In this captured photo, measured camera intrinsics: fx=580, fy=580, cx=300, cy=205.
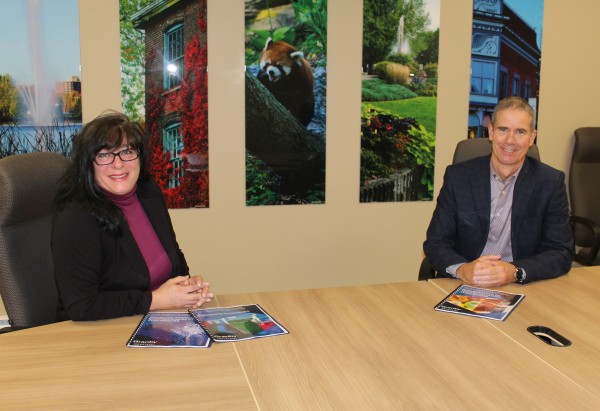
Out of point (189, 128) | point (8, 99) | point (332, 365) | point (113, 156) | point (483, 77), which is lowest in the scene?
point (332, 365)

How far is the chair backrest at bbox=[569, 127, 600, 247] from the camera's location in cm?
360

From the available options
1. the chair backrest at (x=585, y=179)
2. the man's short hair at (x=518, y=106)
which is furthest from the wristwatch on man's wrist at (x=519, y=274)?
the chair backrest at (x=585, y=179)

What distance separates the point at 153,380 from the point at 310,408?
0.38 meters

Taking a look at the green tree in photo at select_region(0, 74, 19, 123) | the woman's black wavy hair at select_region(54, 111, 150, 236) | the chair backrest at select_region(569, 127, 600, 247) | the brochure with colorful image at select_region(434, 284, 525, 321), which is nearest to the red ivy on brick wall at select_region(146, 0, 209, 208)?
the green tree in photo at select_region(0, 74, 19, 123)

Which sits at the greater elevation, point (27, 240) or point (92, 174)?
point (92, 174)

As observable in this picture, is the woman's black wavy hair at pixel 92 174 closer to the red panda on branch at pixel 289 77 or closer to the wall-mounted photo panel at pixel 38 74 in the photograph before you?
the wall-mounted photo panel at pixel 38 74

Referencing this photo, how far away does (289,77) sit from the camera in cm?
365

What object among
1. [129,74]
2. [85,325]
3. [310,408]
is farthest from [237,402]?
[129,74]

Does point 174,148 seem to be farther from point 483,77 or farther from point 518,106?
point 483,77

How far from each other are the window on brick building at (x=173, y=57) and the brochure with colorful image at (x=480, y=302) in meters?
2.21

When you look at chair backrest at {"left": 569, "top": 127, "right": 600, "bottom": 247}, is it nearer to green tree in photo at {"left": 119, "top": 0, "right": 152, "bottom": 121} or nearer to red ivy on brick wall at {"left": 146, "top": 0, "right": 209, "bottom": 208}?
red ivy on brick wall at {"left": 146, "top": 0, "right": 209, "bottom": 208}

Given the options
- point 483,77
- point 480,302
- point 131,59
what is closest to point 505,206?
point 480,302

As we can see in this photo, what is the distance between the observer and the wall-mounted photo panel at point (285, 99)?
3570 millimetres

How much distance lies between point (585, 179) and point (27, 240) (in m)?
3.31
